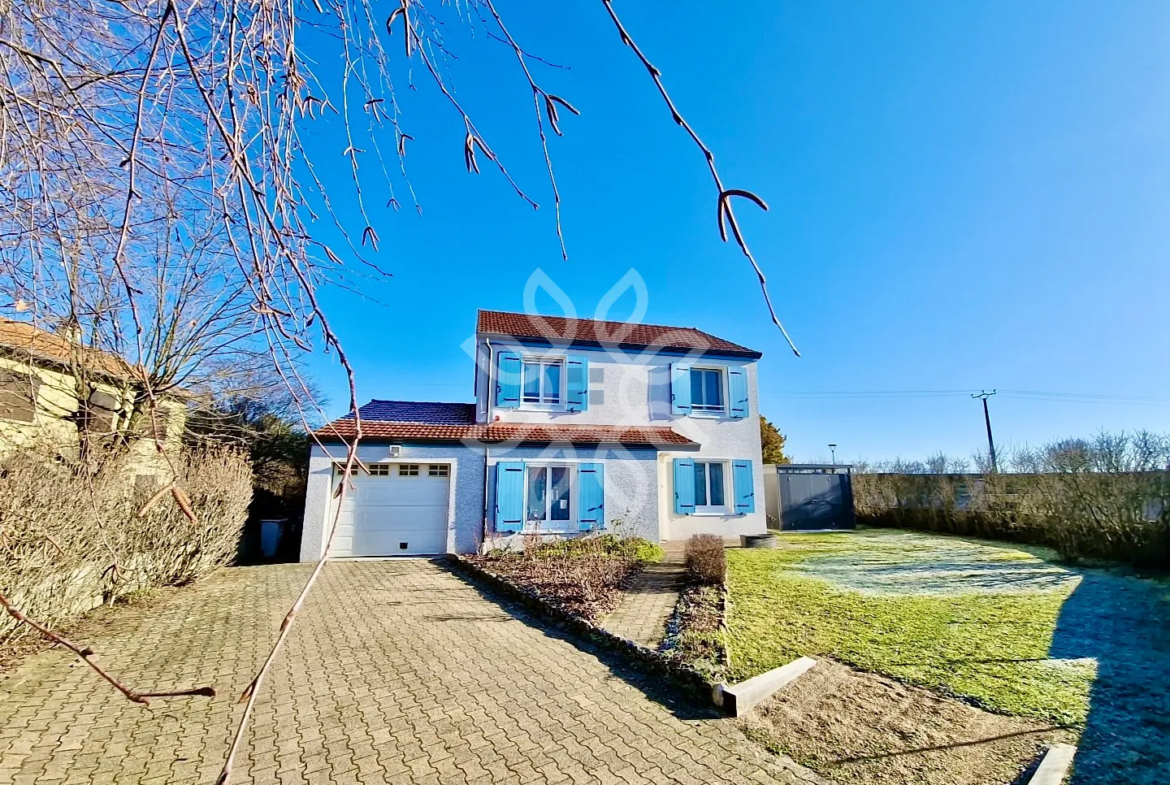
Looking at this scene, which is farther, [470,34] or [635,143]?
[635,143]

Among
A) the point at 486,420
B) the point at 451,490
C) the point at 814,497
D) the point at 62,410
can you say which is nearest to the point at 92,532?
the point at 62,410

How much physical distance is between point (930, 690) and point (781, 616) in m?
→ 2.53

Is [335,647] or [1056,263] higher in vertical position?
[1056,263]

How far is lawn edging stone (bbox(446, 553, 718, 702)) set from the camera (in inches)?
191

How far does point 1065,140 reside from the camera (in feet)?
20.0

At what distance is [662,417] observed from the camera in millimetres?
15523

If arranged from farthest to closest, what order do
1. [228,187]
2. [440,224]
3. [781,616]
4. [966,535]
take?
[966,535] → [781,616] → [440,224] → [228,187]

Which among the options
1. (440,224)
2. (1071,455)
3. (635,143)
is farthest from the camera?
(1071,455)

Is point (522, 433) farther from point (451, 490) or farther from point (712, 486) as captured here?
point (712, 486)

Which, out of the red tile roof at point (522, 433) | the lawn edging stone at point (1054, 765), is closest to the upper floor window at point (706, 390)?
the red tile roof at point (522, 433)

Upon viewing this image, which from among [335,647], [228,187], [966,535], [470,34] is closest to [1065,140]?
[470,34]

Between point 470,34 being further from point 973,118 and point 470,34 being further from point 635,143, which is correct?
point 973,118

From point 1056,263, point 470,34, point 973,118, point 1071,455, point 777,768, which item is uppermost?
point 1056,263

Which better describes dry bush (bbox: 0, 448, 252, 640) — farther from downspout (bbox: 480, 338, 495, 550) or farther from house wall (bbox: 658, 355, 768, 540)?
house wall (bbox: 658, 355, 768, 540)
